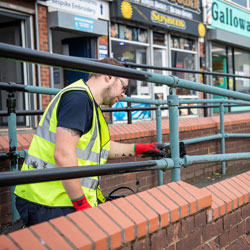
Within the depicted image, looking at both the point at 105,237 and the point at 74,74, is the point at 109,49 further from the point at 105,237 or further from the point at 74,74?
the point at 105,237

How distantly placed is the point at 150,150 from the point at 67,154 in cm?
75

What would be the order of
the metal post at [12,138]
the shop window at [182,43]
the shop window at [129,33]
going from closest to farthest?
the metal post at [12,138] < the shop window at [129,33] < the shop window at [182,43]

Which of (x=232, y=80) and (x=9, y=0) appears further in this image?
(x=232, y=80)

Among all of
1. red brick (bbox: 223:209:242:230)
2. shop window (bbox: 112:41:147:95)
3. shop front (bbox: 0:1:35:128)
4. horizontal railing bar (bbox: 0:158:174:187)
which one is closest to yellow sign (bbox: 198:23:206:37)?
shop window (bbox: 112:41:147:95)

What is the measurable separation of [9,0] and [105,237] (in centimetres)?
734

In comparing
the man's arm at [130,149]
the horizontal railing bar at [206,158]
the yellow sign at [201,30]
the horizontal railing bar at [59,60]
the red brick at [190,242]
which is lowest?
the red brick at [190,242]

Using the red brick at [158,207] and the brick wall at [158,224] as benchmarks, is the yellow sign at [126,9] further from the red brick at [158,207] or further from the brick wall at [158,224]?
the red brick at [158,207]

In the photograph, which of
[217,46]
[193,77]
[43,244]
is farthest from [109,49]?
[43,244]

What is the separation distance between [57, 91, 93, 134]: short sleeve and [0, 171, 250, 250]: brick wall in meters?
0.45

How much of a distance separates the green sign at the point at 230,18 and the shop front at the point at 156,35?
0.98 meters

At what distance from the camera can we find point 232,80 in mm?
17672

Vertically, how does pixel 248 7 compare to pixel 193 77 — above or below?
above

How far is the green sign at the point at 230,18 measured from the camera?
15.4 meters

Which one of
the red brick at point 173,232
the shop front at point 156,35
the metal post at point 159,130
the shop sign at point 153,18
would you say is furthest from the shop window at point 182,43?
the red brick at point 173,232
